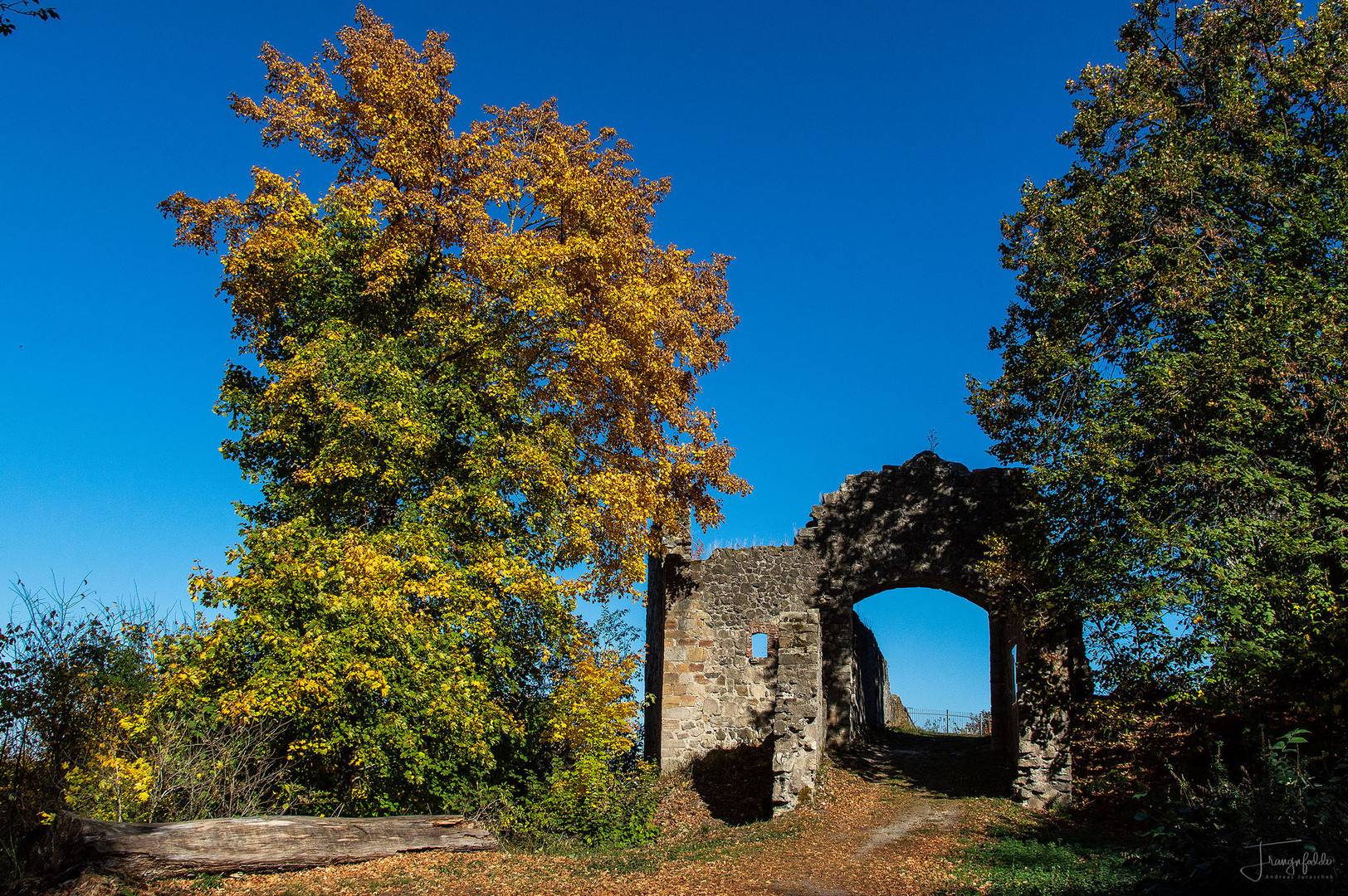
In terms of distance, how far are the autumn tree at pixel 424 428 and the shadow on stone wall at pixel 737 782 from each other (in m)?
2.88

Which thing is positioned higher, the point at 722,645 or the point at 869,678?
the point at 722,645

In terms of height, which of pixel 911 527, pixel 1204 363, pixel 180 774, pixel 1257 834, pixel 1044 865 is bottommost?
pixel 1044 865

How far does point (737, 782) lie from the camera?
52.3 ft

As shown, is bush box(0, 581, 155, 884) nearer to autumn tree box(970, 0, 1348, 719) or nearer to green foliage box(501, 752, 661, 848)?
green foliage box(501, 752, 661, 848)

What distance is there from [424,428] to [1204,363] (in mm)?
10828

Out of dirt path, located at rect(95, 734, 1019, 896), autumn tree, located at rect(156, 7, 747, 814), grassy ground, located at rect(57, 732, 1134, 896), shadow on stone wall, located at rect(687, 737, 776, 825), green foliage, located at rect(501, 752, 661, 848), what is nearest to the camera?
grassy ground, located at rect(57, 732, 1134, 896)

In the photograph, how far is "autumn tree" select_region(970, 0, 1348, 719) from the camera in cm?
1034

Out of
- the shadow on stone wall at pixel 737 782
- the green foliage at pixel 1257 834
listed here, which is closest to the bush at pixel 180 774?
the shadow on stone wall at pixel 737 782

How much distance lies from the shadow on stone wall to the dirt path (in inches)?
15.4

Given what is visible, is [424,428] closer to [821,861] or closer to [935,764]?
[821,861]

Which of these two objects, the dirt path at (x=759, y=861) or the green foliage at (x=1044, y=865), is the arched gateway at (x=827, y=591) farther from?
the green foliage at (x=1044, y=865)

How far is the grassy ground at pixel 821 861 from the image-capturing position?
8812mm

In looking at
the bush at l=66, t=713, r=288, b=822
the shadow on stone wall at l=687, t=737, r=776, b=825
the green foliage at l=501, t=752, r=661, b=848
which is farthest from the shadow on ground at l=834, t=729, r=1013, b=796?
the bush at l=66, t=713, r=288, b=822

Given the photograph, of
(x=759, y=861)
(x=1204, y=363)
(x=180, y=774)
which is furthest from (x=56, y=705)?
(x=1204, y=363)
